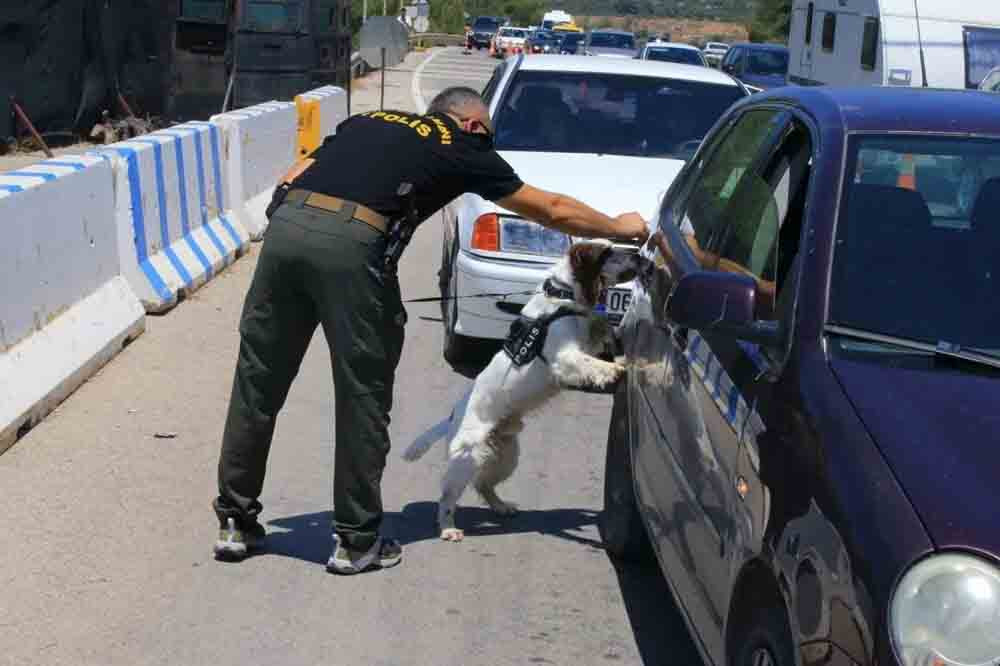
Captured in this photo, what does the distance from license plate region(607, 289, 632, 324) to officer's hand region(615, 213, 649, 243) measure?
216 centimetres

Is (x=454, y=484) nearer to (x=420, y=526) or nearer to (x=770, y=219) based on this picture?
(x=420, y=526)

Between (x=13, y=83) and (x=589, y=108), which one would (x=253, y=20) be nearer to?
(x=13, y=83)

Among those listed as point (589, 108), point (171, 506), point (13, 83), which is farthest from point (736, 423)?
point (13, 83)

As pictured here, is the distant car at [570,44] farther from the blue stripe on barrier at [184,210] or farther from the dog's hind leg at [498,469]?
the dog's hind leg at [498,469]

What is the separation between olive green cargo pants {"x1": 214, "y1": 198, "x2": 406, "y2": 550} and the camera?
5.54 metres

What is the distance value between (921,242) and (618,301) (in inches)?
169

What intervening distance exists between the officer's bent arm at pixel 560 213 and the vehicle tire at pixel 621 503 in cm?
59

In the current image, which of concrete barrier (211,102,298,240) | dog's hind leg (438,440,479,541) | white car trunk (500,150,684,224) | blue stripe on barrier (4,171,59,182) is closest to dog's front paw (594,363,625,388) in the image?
dog's hind leg (438,440,479,541)

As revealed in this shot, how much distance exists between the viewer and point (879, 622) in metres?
2.97

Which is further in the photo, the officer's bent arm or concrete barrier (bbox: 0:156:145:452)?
concrete barrier (bbox: 0:156:145:452)

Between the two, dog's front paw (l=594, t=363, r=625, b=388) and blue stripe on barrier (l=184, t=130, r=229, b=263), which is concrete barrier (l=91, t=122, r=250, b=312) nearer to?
blue stripe on barrier (l=184, t=130, r=229, b=263)

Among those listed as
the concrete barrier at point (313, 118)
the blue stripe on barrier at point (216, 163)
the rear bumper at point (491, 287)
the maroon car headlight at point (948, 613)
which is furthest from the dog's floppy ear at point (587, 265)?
the concrete barrier at point (313, 118)

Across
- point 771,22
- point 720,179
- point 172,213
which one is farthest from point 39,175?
point 771,22

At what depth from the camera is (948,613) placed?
2939mm
